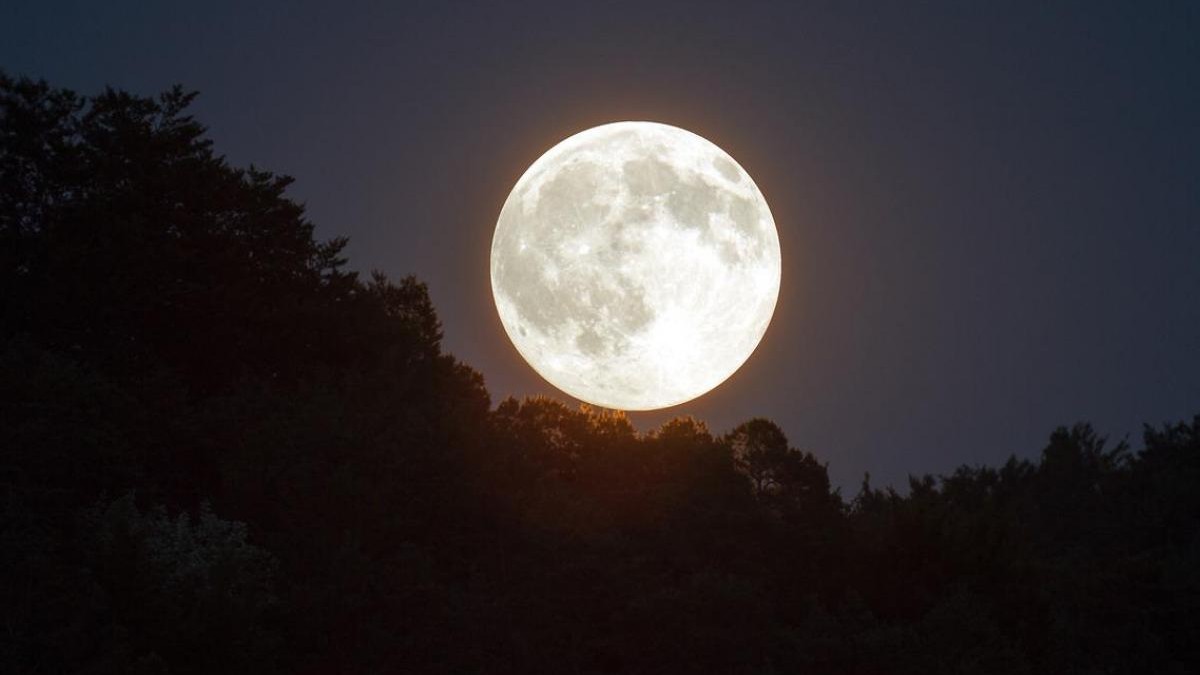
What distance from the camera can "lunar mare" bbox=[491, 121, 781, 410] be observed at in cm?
3753

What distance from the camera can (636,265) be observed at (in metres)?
37.2

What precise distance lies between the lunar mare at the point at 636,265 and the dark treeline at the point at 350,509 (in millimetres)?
4820

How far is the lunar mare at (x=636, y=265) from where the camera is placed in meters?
37.5

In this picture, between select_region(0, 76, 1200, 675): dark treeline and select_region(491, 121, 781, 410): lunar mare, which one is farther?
select_region(491, 121, 781, 410): lunar mare

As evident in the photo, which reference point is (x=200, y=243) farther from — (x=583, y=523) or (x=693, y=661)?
(x=693, y=661)

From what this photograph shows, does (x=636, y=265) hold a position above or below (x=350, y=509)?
above

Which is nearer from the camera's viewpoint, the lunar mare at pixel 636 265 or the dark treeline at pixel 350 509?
the dark treeline at pixel 350 509

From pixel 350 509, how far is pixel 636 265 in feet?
33.4

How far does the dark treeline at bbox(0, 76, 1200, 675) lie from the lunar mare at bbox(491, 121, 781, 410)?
482cm

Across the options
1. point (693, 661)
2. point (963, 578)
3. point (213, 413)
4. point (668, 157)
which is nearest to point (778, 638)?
point (693, 661)

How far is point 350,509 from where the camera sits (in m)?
36.9

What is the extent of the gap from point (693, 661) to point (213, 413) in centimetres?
Answer: 1558

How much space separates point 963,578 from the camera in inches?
1816

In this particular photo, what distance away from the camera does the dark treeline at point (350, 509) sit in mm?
31250
